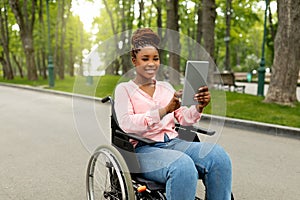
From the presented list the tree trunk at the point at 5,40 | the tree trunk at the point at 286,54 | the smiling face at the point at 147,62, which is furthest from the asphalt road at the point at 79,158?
the tree trunk at the point at 5,40

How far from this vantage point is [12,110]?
28.2 feet

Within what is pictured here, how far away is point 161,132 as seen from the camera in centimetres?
238

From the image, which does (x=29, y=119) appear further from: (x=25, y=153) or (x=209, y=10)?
(x=209, y=10)

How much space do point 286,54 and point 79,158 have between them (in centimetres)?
573

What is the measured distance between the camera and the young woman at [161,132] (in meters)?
2.00

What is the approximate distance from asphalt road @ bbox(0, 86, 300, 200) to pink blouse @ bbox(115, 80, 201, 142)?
0.15 metres

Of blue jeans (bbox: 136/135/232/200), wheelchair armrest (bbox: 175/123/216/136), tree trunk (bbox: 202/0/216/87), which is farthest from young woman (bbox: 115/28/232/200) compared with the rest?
tree trunk (bbox: 202/0/216/87)

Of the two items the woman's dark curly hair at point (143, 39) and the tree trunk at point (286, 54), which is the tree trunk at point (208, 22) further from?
the woman's dark curly hair at point (143, 39)

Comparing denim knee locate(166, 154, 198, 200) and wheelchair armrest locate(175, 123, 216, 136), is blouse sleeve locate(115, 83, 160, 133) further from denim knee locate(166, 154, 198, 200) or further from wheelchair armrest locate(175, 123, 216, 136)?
wheelchair armrest locate(175, 123, 216, 136)

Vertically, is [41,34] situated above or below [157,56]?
above

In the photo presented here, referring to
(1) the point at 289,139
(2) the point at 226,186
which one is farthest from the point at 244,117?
(2) the point at 226,186

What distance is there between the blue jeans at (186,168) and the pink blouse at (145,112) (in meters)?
0.12

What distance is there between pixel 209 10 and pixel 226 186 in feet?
31.1

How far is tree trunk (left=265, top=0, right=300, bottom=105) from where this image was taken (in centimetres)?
752
